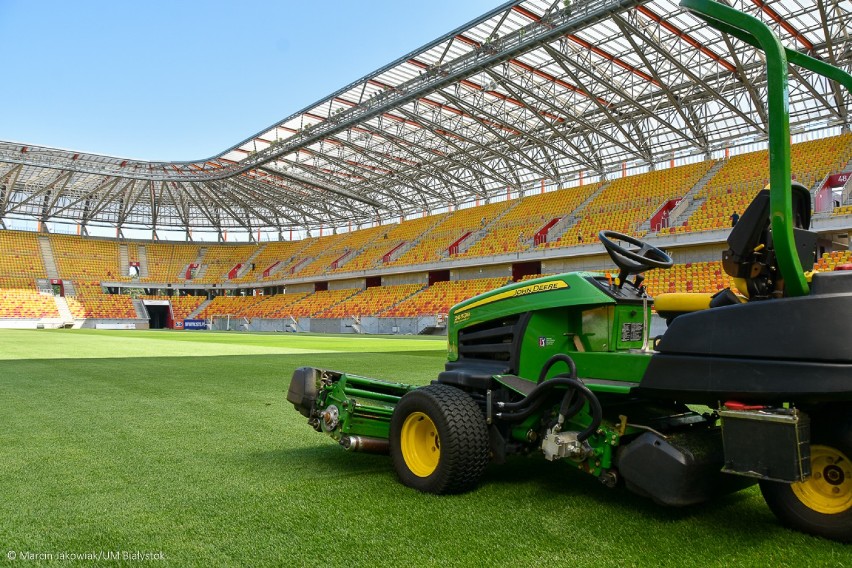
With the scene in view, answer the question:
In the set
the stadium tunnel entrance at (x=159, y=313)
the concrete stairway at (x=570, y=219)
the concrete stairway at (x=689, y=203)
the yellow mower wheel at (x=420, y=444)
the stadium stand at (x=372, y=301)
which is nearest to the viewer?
the yellow mower wheel at (x=420, y=444)

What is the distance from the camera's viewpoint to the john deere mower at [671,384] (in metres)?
2.42

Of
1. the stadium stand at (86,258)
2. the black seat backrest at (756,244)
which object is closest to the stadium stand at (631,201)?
the black seat backrest at (756,244)

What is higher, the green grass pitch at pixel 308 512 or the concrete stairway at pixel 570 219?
the concrete stairway at pixel 570 219

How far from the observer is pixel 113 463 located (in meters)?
4.14

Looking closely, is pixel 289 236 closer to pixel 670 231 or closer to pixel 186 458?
pixel 670 231

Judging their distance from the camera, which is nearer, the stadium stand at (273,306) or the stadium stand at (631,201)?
the stadium stand at (631,201)

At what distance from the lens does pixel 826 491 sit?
2.64 m

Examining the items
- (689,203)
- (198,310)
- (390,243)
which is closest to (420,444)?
(689,203)

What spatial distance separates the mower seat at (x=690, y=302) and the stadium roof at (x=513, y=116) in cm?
1721

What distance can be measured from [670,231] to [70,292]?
48.2 meters

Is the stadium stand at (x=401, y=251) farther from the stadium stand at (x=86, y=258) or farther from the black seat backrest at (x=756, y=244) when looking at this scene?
the black seat backrest at (x=756, y=244)

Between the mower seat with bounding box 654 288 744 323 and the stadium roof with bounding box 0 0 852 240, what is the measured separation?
17.2m

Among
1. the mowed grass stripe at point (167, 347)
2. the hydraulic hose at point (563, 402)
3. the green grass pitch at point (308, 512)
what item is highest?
the hydraulic hose at point (563, 402)

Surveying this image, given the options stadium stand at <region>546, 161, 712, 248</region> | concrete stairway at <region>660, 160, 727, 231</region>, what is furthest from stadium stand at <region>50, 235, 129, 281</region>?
concrete stairway at <region>660, 160, 727, 231</region>
